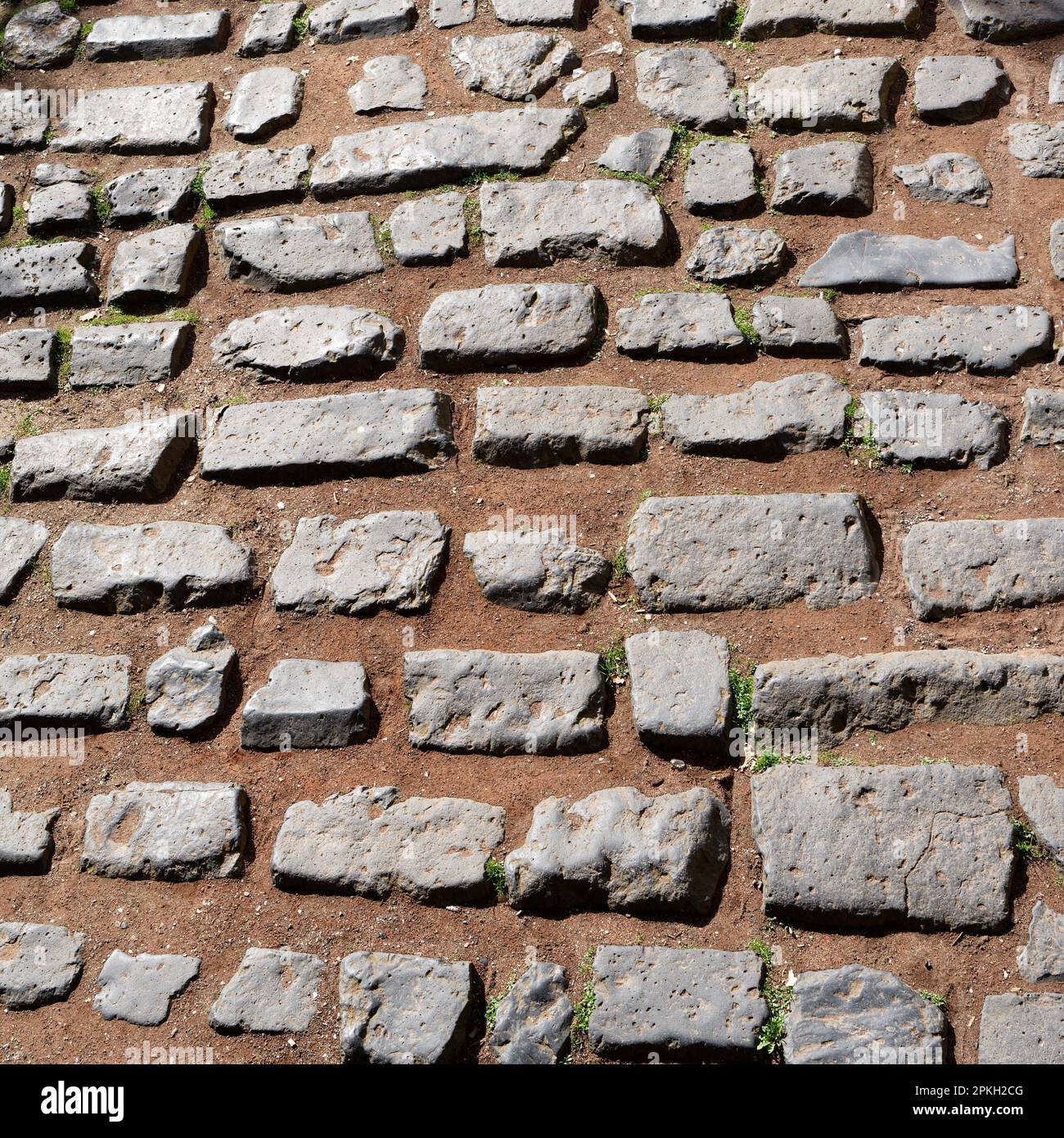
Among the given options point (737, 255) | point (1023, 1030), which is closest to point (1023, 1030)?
point (1023, 1030)

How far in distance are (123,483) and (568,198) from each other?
5.31 feet

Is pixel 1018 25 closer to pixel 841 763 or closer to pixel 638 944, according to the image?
pixel 841 763

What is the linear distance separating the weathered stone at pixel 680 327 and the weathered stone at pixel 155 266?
Answer: 1.45m

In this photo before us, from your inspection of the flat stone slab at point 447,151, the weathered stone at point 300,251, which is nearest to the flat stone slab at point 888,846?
the weathered stone at point 300,251

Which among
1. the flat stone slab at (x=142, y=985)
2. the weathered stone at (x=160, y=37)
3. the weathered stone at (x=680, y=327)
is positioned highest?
the weathered stone at (x=160, y=37)

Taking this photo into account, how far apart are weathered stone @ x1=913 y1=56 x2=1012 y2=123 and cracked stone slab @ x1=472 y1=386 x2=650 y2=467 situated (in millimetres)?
1452

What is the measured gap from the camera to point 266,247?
355cm

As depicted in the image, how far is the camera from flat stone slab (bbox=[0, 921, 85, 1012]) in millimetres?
2600

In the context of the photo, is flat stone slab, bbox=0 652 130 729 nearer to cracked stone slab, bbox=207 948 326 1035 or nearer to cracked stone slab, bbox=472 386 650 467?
cracked stone slab, bbox=207 948 326 1035

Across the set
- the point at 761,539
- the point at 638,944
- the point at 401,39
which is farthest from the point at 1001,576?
the point at 401,39

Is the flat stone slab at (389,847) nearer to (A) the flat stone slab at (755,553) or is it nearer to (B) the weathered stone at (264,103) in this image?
(A) the flat stone slab at (755,553)

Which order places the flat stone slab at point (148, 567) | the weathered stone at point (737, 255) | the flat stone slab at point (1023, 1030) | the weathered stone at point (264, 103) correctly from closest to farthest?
the flat stone slab at point (1023, 1030), the flat stone slab at point (148, 567), the weathered stone at point (737, 255), the weathered stone at point (264, 103)

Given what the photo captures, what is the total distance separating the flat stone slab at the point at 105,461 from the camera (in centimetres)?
321
